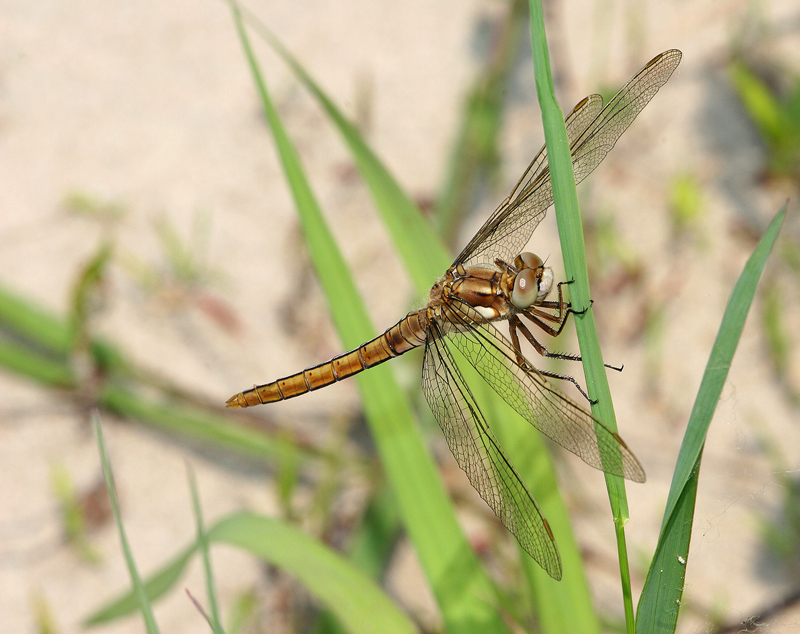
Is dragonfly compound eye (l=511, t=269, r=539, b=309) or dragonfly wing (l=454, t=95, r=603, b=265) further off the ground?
dragonfly wing (l=454, t=95, r=603, b=265)

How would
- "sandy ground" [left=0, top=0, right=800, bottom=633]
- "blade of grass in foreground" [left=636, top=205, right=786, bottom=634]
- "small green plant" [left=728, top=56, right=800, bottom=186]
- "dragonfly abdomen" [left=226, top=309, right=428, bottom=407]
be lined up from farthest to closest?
"small green plant" [left=728, top=56, right=800, bottom=186] → "sandy ground" [left=0, top=0, right=800, bottom=633] → "dragonfly abdomen" [left=226, top=309, right=428, bottom=407] → "blade of grass in foreground" [left=636, top=205, right=786, bottom=634]

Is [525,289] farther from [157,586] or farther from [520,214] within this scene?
[157,586]

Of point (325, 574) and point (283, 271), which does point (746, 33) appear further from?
point (325, 574)

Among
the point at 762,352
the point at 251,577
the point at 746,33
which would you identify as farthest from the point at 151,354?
the point at 746,33

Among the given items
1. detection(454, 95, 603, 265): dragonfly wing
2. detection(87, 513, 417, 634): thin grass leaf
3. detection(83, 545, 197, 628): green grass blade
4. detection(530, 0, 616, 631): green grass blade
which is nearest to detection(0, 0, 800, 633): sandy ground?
detection(83, 545, 197, 628): green grass blade

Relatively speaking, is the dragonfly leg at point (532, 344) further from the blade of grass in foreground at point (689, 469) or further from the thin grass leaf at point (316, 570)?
the thin grass leaf at point (316, 570)

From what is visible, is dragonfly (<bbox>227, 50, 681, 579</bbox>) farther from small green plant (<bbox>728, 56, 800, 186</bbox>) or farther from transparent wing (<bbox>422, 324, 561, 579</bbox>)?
small green plant (<bbox>728, 56, 800, 186</bbox>)
